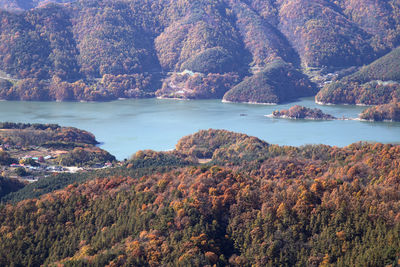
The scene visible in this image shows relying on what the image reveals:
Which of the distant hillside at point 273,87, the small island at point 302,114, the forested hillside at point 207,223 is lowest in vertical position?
the forested hillside at point 207,223

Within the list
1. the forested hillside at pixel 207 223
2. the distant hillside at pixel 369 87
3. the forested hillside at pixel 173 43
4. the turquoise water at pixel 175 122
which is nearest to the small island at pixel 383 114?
the turquoise water at pixel 175 122

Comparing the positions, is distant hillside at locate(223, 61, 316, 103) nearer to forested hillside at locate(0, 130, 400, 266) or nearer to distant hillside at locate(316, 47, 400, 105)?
distant hillside at locate(316, 47, 400, 105)

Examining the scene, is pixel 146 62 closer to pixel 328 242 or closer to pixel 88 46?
pixel 88 46

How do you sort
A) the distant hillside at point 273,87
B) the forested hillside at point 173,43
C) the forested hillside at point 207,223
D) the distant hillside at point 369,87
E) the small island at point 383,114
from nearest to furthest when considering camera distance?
the forested hillside at point 207,223
the small island at point 383,114
the distant hillside at point 369,87
the distant hillside at point 273,87
the forested hillside at point 173,43

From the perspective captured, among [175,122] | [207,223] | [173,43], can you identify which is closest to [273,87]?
[175,122]

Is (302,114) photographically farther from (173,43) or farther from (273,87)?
(173,43)

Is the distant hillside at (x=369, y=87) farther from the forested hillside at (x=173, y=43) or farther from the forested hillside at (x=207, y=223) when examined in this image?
the forested hillside at (x=207, y=223)
